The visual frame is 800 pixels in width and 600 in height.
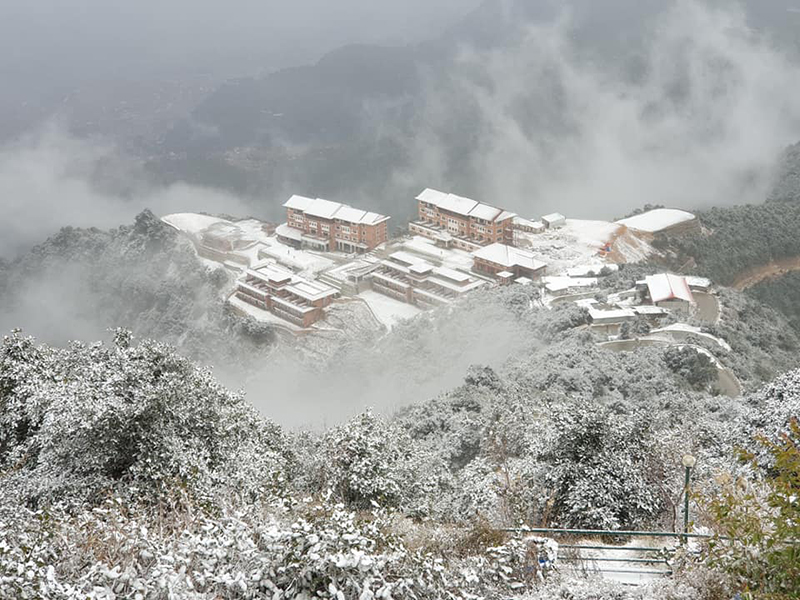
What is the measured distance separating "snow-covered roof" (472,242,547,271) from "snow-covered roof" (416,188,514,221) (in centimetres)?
272

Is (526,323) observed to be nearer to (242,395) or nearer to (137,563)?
(242,395)

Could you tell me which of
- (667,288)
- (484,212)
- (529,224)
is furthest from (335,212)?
(667,288)

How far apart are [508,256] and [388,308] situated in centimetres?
A: 604

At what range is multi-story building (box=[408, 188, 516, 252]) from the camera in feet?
117

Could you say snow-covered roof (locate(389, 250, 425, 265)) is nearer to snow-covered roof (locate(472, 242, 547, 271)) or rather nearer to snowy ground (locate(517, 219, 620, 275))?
snow-covered roof (locate(472, 242, 547, 271))

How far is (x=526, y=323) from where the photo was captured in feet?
87.1

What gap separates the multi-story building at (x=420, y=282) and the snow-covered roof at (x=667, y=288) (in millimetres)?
7286

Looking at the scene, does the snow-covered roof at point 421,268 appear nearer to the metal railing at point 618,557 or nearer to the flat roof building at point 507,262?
the flat roof building at point 507,262

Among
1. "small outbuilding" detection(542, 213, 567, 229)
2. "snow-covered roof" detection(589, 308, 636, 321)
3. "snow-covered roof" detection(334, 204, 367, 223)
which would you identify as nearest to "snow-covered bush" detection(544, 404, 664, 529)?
"snow-covered roof" detection(589, 308, 636, 321)

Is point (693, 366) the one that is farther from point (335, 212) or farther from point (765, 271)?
point (335, 212)

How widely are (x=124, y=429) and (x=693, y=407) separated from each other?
12.4m

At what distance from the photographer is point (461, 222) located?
3684 centimetres

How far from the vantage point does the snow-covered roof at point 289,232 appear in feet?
125

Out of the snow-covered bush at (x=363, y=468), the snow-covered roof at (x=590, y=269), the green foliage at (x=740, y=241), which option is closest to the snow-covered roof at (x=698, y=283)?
the snow-covered roof at (x=590, y=269)
